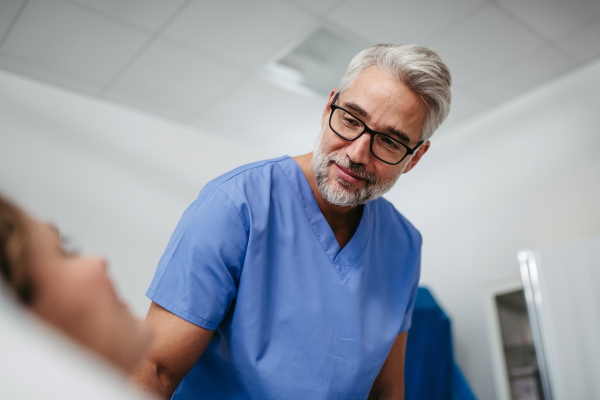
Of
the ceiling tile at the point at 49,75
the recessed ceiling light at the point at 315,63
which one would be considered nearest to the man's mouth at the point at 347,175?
the recessed ceiling light at the point at 315,63

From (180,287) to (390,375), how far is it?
61 cm

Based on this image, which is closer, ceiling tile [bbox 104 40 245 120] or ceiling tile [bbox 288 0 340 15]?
ceiling tile [bbox 288 0 340 15]

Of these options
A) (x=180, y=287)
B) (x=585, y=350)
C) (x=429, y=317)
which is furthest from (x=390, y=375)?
(x=429, y=317)

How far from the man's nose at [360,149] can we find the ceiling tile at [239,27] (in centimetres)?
153

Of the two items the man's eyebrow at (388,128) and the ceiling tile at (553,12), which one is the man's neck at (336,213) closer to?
the man's eyebrow at (388,128)

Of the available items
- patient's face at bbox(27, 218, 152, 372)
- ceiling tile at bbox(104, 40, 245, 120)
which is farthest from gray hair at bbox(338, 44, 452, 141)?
ceiling tile at bbox(104, 40, 245, 120)

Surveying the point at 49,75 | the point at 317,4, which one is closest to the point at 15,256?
the point at 317,4

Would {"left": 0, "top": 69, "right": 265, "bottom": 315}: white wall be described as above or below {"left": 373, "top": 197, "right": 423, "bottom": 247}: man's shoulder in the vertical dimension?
above

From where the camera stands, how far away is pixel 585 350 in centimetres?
187

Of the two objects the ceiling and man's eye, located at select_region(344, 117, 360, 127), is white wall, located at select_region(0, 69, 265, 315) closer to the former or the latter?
the ceiling

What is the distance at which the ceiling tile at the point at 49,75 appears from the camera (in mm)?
2785

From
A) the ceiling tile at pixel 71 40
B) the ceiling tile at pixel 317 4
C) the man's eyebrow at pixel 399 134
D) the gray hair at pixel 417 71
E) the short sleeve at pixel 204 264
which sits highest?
the ceiling tile at pixel 71 40

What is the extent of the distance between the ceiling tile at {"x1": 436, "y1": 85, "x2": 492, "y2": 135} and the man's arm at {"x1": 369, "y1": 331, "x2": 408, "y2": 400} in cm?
215

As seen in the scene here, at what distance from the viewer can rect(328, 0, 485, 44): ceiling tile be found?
7.21 feet
